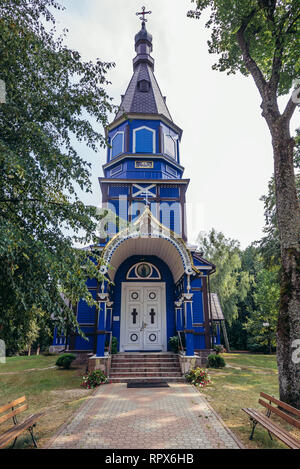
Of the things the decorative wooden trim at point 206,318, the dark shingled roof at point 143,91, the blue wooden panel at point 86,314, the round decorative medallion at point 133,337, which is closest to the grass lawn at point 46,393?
the blue wooden panel at point 86,314

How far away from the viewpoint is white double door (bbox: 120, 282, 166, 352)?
12.4m

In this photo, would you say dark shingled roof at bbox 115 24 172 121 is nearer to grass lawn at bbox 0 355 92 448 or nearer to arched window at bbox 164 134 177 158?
arched window at bbox 164 134 177 158

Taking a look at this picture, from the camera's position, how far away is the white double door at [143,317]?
12.4 meters

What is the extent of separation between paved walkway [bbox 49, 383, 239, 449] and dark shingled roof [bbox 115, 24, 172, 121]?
14233mm

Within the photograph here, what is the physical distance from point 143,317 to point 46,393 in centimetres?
537

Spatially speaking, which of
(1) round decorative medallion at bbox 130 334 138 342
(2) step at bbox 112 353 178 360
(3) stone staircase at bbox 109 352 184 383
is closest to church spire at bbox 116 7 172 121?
(1) round decorative medallion at bbox 130 334 138 342

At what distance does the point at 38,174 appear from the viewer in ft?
16.3

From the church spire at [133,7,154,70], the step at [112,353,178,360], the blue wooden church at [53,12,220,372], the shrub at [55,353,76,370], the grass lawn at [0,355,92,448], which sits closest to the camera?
the grass lawn at [0,355,92,448]

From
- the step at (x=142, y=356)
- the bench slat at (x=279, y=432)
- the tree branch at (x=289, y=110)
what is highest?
the tree branch at (x=289, y=110)

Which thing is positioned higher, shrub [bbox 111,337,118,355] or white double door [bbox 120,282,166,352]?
white double door [bbox 120,282,166,352]

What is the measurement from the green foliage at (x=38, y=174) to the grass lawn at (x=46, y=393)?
1.66m

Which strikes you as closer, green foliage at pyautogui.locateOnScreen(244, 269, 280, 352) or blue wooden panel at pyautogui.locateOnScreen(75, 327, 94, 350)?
blue wooden panel at pyautogui.locateOnScreen(75, 327, 94, 350)

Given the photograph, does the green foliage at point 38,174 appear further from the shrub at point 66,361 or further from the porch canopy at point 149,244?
the shrub at point 66,361
